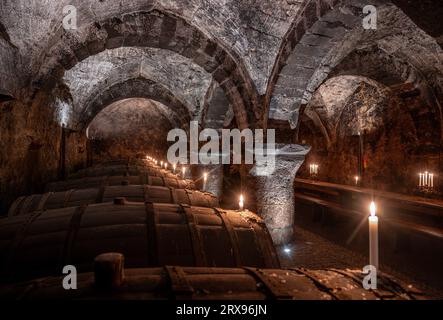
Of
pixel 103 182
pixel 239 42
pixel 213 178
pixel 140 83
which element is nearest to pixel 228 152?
pixel 213 178

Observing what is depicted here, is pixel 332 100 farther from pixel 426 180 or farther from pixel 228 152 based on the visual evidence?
pixel 228 152

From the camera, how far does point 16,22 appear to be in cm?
303

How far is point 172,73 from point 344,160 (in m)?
7.05

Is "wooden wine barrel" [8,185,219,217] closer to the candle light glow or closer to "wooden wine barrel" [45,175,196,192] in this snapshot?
"wooden wine barrel" [45,175,196,192]

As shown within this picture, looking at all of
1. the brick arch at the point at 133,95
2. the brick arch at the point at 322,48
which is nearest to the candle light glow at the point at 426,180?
the brick arch at the point at 322,48

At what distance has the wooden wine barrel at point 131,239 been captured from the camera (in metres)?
1.83

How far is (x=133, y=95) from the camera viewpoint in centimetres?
995

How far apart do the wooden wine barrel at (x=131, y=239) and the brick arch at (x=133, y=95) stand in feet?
24.4

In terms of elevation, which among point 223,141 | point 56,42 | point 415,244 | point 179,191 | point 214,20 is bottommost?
point 415,244

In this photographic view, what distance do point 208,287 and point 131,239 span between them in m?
0.89

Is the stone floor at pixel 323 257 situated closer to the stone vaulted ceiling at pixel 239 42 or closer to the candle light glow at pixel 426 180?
the stone vaulted ceiling at pixel 239 42

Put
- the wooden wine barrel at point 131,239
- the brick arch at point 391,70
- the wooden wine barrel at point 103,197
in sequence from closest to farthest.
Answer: the wooden wine barrel at point 131,239 → the wooden wine barrel at point 103,197 → the brick arch at point 391,70
